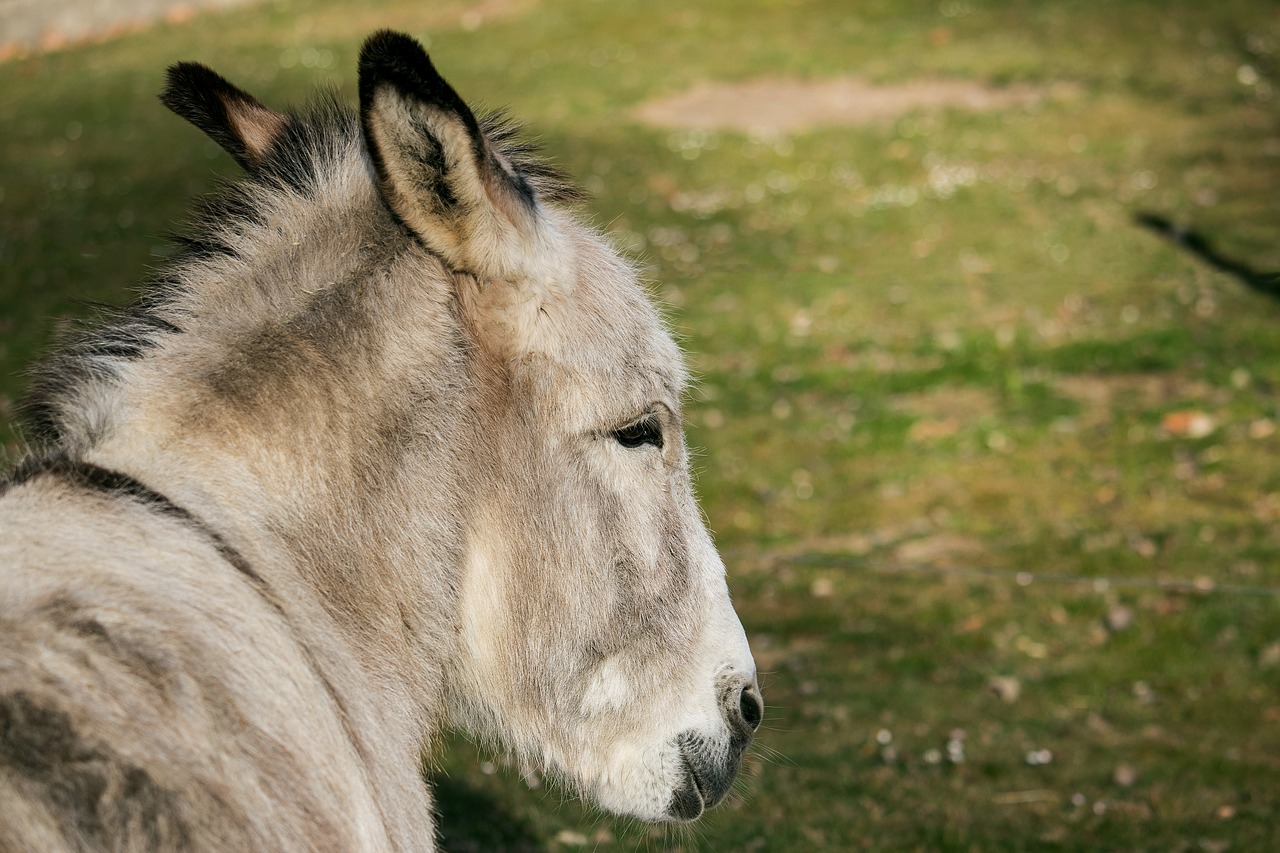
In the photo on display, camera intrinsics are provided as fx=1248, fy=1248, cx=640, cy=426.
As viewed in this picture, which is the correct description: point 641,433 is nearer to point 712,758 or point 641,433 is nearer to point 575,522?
point 575,522

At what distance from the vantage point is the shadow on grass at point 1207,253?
1239cm

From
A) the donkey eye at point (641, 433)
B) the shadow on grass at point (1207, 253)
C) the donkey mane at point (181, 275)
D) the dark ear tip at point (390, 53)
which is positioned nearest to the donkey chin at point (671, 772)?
the donkey eye at point (641, 433)

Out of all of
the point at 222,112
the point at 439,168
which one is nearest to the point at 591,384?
the point at 439,168

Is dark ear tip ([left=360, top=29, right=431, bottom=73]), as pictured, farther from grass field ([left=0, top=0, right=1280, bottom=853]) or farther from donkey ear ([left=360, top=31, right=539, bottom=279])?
grass field ([left=0, top=0, right=1280, bottom=853])

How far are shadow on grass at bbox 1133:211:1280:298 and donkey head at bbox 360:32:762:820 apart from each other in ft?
35.7

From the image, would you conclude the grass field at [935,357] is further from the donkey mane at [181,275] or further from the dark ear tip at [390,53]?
the dark ear tip at [390,53]

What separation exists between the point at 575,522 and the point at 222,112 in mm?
1242

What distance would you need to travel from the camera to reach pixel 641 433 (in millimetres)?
2689

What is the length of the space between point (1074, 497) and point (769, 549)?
2.35 meters

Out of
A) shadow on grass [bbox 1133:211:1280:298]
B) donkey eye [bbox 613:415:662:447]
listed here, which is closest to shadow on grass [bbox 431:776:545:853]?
donkey eye [bbox 613:415:662:447]

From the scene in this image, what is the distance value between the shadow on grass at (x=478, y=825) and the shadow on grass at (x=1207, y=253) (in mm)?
9425

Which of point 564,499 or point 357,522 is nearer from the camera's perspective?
point 357,522

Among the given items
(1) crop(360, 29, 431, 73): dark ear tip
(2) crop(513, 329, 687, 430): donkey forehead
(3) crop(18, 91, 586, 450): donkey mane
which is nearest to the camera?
(1) crop(360, 29, 431, 73): dark ear tip

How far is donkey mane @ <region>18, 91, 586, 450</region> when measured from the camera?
7.75 ft
